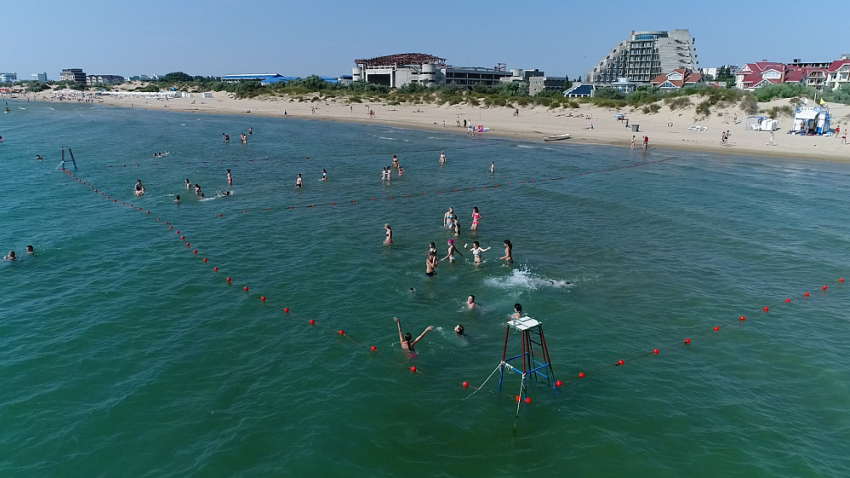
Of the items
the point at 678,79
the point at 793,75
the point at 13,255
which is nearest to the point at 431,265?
the point at 13,255

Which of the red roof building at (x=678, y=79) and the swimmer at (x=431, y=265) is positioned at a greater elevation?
the red roof building at (x=678, y=79)

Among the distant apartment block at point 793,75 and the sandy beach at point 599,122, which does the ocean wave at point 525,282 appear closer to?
the sandy beach at point 599,122

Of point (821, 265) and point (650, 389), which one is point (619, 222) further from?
point (650, 389)

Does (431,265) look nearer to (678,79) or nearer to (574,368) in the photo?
(574,368)

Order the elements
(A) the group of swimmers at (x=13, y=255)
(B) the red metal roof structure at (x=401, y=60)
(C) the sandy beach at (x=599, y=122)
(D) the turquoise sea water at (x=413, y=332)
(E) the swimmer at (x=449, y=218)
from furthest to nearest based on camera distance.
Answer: (B) the red metal roof structure at (x=401, y=60), (C) the sandy beach at (x=599, y=122), (E) the swimmer at (x=449, y=218), (A) the group of swimmers at (x=13, y=255), (D) the turquoise sea water at (x=413, y=332)

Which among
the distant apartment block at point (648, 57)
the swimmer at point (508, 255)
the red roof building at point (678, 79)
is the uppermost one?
the distant apartment block at point (648, 57)

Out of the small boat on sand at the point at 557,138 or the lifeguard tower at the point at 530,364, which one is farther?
the small boat on sand at the point at 557,138

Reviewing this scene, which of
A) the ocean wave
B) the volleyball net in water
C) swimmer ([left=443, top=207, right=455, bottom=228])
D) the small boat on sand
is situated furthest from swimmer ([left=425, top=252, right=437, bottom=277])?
the small boat on sand

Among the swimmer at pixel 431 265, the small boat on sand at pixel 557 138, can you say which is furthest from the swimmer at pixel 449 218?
the small boat on sand at pixel 557 138
